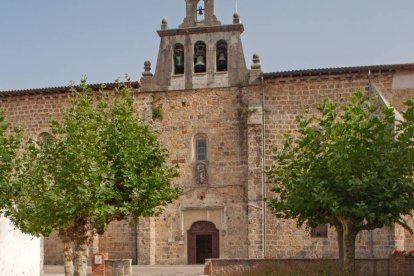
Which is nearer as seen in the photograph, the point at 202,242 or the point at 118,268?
the point at 118,268

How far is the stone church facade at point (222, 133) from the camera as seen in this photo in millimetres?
26469

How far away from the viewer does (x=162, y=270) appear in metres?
25.1

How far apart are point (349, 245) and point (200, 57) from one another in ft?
41.6

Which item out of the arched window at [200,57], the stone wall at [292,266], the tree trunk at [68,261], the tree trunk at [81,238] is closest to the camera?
the tree trunk at [81,238]

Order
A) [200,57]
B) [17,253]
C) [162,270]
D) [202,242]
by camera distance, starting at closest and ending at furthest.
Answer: [17,253]
[162,270]
[202,242]
[200,57]

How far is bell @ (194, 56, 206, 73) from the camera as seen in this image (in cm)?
2819

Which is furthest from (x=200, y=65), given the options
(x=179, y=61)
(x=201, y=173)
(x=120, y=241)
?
(x=120, y=241)

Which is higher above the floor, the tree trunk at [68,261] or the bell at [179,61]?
the bell at [179,61]

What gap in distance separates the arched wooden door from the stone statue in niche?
67.6 inches

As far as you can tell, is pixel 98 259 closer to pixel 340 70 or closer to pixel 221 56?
pixel 221 56

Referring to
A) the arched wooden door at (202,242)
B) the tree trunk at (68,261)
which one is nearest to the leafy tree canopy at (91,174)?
the tree trunk at (68,261)

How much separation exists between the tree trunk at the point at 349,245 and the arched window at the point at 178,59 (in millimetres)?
12660

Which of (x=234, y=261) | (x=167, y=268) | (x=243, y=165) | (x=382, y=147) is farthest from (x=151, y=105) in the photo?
(x=382, y=147)

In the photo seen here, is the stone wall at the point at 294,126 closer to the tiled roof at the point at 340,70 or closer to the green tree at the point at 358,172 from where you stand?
the tiled roof at the point at 340,70
